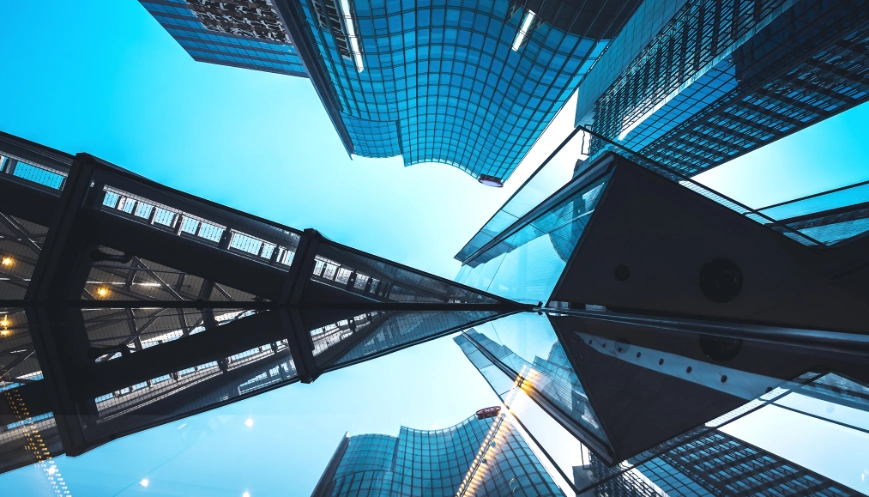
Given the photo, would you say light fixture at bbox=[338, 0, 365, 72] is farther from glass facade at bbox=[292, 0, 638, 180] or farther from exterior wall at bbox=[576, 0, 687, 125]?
exterior wall at bbox=[576, 0, 687, 125]

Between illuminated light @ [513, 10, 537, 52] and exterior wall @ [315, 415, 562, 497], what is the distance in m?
30.7

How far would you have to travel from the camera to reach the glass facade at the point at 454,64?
90.9 ft

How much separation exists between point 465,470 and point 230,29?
218 feet

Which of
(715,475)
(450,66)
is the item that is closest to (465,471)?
(715,475)

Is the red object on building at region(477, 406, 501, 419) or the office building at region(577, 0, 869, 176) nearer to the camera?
the red object on building at region(477, 406, 501, 419)

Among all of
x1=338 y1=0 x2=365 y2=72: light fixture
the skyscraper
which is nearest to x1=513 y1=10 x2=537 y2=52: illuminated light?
x1=338 y1=0 x2=365 y2=72: light fixture

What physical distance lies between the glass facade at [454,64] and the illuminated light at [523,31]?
0.09m

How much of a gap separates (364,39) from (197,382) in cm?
3460

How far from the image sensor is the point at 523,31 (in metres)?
28.2

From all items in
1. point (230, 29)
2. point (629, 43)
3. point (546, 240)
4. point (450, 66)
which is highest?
point (629, 43)

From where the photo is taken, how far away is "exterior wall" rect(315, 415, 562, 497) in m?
3.77

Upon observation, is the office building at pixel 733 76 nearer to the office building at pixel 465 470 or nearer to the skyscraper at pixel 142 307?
the office building at pixel 465 470

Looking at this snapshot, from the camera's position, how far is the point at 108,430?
2.77 m

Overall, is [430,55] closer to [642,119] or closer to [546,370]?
[642,119]
